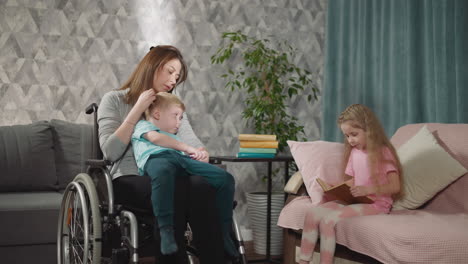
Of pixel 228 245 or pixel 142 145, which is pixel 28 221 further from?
pixel 228 245

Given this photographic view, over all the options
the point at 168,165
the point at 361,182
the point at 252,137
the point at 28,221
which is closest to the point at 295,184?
the point at 361,182

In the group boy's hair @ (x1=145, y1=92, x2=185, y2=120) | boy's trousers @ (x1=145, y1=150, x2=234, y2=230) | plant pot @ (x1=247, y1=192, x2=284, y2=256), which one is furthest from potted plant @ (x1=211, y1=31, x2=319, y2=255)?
boy's trousers @ (x1=145, y1=150, x2=234, y2=230)

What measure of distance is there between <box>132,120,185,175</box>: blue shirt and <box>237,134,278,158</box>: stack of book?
1.02 meters

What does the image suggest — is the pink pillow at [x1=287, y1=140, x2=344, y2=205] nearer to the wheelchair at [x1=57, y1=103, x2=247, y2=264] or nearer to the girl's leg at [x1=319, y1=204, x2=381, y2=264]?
the girl's leg at [x1=319, y1=204, x2=381, y2=264]

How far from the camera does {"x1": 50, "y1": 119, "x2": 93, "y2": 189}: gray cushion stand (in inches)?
121

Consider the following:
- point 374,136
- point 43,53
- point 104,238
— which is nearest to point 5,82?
point 43,53

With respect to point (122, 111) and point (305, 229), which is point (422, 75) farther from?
point (122, 111)

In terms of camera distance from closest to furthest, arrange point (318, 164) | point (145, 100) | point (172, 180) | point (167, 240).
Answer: point (167, 240)
point (172, 180)
point (145, 100)
point (318, 164)

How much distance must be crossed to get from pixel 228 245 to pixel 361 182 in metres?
0.80

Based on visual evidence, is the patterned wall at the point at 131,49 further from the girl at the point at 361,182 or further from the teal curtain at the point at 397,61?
the girl at the point at 361,182

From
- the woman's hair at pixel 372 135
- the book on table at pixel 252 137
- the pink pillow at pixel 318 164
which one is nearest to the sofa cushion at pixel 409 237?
the woman's hair at pixel 372 135

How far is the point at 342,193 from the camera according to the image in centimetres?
230

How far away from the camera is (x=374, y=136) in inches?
93.9

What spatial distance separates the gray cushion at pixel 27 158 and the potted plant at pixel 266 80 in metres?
1.19
